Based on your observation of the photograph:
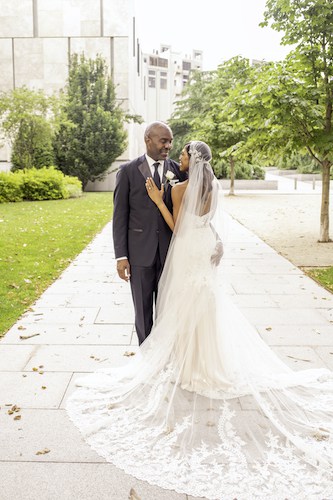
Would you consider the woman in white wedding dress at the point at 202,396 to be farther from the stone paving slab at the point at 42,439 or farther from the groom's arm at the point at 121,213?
the groom's arm at the point at 121,213

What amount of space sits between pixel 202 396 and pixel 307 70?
9.28 m

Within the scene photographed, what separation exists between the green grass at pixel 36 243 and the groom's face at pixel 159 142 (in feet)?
9.84

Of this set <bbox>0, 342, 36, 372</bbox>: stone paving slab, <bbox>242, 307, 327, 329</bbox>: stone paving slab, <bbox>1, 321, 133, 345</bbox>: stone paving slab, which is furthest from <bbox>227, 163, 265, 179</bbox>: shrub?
<bbox>0, 342, 36, 372</bbox>: stone paving slab

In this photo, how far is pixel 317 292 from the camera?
7.97 meters

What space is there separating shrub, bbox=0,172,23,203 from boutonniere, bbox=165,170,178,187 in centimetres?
2045

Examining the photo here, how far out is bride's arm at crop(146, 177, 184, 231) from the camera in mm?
4250

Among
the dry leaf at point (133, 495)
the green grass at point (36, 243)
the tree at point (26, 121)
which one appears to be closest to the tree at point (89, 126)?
the tree at point (26, 121)

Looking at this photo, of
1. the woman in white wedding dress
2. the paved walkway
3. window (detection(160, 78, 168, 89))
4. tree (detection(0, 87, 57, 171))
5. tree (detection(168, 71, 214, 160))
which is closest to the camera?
the paved walkway

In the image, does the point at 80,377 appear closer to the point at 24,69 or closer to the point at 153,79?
the point at 24,69

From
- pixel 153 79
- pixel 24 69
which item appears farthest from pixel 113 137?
Answer: pixel 153 79

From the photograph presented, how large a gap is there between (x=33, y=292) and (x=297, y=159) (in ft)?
155

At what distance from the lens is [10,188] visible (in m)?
23.7

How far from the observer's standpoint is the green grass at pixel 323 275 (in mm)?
8508

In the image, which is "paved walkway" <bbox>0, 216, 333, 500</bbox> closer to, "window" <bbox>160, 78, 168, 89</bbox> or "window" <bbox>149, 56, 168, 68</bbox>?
"window" <bbox>160, 78, 168, 89</bbox>
